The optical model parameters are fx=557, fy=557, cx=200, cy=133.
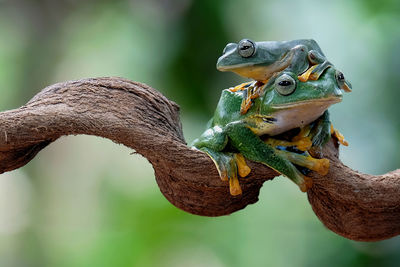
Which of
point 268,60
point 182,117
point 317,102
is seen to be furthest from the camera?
point 182,117

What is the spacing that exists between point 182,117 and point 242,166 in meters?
2.56

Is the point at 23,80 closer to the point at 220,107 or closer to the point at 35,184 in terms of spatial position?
the point at 35,184

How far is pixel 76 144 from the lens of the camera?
4.71 m

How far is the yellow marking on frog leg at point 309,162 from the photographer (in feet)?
5.16

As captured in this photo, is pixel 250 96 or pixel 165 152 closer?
pixel 165 152

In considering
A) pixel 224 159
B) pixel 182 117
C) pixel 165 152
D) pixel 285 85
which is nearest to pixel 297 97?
pixel 285 85

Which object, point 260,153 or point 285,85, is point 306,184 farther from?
point 285,85

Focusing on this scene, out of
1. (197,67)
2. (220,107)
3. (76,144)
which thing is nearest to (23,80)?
(76,144)

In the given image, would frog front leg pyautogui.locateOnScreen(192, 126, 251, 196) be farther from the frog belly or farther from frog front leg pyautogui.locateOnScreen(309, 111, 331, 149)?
frog front leg pyautogui.locateOnScreen(309, 111, 331, 149)

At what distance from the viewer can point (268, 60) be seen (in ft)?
5.43

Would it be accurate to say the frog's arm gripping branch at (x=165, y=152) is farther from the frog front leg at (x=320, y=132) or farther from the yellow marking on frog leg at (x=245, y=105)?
the yellow marking on frog leg at (x=245, y=105)

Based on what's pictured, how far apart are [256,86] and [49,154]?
3.17m

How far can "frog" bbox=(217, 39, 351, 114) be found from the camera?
1622 mm

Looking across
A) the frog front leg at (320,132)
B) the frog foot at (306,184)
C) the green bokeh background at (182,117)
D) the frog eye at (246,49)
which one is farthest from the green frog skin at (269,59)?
the green bokeh background at (182,117)
